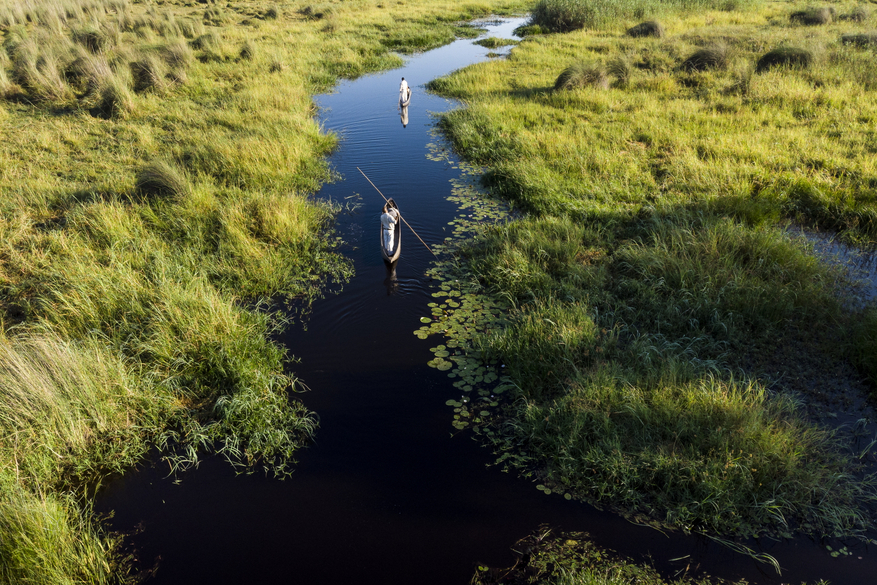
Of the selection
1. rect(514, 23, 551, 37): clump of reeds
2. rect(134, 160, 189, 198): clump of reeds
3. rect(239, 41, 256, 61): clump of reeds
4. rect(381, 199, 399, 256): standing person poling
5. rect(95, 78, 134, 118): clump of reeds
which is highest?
rect(514, 23, 551, 37): clump of reeds

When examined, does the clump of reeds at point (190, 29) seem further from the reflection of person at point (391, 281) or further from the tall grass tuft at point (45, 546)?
the tall grass tuft at point (45, 546)

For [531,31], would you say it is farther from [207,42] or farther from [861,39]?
[207,42]

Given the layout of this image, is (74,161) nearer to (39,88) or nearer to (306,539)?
(39,88)

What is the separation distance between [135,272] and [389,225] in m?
3.10

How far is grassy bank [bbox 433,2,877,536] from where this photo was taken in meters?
3.75

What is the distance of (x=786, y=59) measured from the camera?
12.9 metres

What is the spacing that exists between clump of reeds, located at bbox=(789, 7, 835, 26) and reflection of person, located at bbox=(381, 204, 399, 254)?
22.1 metres

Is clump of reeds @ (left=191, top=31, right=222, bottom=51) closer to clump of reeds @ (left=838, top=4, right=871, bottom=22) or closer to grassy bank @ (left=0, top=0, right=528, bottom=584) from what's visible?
grassy bank @ (left=0, top=0, right=528, bottom=584)

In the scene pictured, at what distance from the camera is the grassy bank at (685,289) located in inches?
147

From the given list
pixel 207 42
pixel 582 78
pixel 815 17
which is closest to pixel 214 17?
pixel 207 42

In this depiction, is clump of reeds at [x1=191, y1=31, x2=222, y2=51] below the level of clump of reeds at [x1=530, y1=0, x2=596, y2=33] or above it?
below

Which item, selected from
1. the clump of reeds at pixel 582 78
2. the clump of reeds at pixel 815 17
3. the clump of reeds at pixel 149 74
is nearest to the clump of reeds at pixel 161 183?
the clump of reeds at pixel 149 74

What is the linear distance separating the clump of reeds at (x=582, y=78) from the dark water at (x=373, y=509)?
10275 millimetres

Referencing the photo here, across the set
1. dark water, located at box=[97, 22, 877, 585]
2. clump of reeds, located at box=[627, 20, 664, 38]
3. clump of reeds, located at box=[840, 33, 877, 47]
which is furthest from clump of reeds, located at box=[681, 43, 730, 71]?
dark water, located at box=[97, 22, 877, 585]
